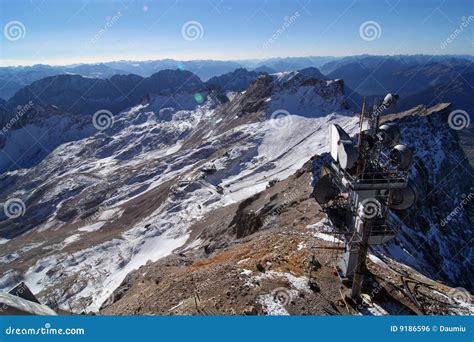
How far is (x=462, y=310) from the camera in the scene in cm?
1501

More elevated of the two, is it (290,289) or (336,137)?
(336,137)

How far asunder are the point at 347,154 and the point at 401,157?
7.16 ft

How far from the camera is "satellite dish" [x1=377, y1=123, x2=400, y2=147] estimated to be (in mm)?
13258

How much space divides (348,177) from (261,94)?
486 feet

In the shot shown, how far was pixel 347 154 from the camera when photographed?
13.1 metres

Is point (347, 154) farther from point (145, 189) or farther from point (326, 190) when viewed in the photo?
point (145, 189)

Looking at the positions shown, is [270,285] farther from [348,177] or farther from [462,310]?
[462,310]

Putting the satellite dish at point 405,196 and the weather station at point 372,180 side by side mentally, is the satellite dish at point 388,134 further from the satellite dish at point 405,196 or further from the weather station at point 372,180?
the satellite dish at point 405,196

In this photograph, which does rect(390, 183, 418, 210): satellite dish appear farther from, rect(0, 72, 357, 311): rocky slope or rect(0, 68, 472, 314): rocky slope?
rect(0, 72, 357, 311): rocky slope

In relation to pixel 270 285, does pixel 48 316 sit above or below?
above

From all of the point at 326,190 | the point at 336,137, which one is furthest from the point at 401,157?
the point at 326,190

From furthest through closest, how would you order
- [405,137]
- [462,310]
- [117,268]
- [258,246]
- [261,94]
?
[261,94], [405,137], [117,268], [258,246], [462,310]

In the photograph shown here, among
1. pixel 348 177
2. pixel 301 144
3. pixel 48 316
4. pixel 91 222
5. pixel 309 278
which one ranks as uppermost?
pixel 348 177

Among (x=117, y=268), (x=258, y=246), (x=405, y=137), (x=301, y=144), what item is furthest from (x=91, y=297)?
(x=301, y=144)
